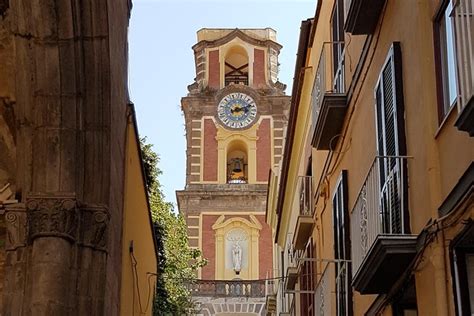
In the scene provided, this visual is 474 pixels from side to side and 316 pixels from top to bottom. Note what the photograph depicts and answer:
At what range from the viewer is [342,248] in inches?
583

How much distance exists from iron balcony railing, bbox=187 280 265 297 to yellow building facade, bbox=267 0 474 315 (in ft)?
116

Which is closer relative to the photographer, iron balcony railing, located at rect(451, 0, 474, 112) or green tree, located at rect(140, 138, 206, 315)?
→ iron balcony railing, located at rect(451, 0, 474, 112)

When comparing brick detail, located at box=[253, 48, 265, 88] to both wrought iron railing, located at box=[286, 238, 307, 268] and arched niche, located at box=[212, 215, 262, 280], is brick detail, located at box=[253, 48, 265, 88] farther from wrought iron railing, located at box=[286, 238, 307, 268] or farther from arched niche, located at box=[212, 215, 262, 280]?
wrought iron railing, located at box=[286, 238, 307, 268]

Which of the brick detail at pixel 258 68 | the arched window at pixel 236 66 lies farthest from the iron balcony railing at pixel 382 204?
the arched window at pixel 236 66

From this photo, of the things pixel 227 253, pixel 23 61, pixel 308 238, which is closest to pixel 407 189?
pixel 23 61

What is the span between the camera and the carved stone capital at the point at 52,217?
12.4 metres

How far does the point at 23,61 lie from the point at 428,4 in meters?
5.29

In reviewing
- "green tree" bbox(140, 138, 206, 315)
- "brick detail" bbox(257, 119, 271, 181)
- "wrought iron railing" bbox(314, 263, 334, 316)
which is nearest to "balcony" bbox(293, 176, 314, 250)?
"wrought iron railing" bbox(314, 263, 334, 316)

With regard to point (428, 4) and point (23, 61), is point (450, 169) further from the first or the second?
point (23, 61)

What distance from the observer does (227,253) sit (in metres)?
53.7

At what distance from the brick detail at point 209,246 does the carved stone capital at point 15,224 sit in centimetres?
4059

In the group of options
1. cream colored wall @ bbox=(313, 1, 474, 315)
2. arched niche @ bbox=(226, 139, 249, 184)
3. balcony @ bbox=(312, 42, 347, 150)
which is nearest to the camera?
cream colored wall @ bbox=(313, 1, 474, 315)

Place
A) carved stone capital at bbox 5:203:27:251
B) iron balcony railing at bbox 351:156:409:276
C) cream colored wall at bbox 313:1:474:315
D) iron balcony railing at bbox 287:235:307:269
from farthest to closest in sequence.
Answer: iron balcony railing at bbox 287:235:307:269 → carved stone capital at bbox 5:203:27:251 → iron balcony railing at bbox 351:156:409:276 → cream colored wall at bbox 313:1:474:315

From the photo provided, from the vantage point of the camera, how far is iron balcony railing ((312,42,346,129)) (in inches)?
618
